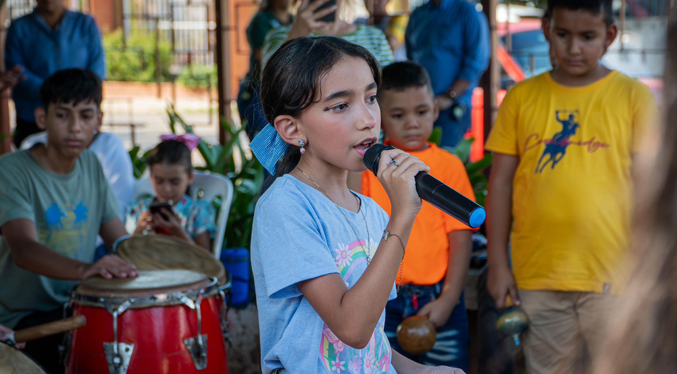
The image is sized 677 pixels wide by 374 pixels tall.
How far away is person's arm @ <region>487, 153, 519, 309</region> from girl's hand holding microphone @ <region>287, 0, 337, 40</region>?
3.20 ft

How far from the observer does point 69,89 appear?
3020 millimetres

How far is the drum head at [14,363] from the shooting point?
204 cm

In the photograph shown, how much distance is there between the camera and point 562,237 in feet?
8.44

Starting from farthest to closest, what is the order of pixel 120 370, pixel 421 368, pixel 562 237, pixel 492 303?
pixel 492 303 → pixel 562 237 → pixel 120 370 → pixel 421 368

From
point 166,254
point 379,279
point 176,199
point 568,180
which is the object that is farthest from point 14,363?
point 568,180

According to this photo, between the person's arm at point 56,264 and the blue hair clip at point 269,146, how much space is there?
3.96 ft

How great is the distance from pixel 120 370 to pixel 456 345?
1.22 metres

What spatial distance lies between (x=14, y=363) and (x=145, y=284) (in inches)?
21.6

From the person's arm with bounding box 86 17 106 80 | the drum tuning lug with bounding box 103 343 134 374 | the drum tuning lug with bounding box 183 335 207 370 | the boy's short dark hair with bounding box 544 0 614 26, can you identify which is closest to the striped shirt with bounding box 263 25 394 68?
the boy's short dark hair with bounding box 544 0 614 26

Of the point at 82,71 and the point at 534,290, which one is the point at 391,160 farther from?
the point at 82,71

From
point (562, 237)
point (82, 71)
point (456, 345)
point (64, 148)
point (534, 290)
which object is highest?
point (82, 71)

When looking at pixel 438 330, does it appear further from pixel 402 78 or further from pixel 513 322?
pixel 402 78

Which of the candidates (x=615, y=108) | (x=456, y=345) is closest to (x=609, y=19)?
(x=615, y=108)

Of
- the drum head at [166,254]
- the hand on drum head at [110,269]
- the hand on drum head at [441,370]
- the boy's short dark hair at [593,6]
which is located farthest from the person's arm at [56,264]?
the boy's short dark hair at [593,6]
